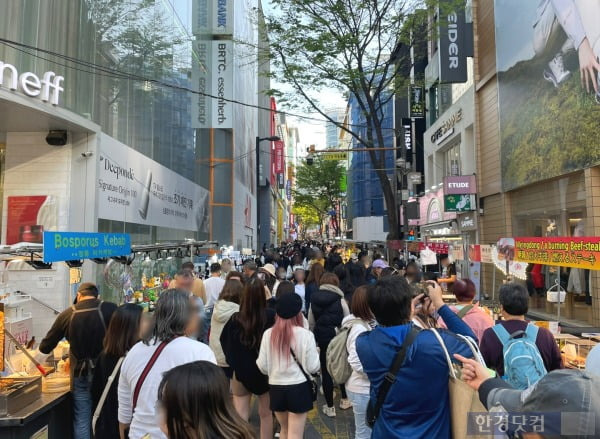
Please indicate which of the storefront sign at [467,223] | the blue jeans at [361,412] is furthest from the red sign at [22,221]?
the storefront sign at [467,223]

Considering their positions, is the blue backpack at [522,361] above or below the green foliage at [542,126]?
below

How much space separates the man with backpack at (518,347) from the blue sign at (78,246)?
4326 mm

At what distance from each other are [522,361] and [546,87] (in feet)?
36.4

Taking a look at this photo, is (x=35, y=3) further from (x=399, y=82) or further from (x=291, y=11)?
(x=399, y=82)

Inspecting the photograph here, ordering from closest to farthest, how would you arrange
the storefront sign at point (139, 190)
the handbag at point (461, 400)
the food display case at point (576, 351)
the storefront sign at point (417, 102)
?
the handbag at point (461, 400) < the food display case at point (576, 351) < the storefront sign at point (139, 190) < the storefront sign at point (417, 102)

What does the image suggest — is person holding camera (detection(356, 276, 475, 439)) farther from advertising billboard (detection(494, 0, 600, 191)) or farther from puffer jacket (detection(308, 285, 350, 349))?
advertising billboard (detection(494, 0, 600, 191))

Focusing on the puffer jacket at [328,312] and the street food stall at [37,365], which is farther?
the puffer jacket at [328,312]

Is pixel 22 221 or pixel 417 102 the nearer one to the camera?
pixel 22 221

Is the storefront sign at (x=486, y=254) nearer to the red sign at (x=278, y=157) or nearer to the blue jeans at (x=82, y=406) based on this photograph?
the blue jeans at (x=82, y=406)

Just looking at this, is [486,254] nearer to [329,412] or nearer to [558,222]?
[558,222]

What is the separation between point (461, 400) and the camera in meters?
2.14

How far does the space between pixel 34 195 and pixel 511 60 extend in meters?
14.6

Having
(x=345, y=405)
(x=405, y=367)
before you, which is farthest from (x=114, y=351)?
(x=345, y=405)

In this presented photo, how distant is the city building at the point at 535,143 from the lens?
9836 millimetres
